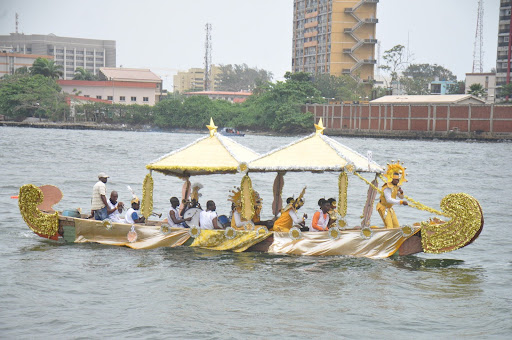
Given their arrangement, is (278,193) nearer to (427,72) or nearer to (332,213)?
(332,213)

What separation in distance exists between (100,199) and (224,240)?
9.91ft

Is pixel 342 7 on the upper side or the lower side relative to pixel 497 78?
upper

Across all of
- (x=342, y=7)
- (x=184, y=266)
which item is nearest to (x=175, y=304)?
(x=184, y=266)

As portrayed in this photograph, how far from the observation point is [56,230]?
16797 mm

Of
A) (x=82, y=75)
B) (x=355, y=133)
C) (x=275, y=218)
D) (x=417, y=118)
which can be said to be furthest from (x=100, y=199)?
(x=82, y=75)

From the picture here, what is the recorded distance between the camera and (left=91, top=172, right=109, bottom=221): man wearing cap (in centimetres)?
1641

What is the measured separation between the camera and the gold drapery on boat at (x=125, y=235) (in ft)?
52.5

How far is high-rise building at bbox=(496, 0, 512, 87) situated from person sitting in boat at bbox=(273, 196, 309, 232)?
82222 mm

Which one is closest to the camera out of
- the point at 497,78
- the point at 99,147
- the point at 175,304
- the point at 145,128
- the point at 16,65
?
the point at 175,304

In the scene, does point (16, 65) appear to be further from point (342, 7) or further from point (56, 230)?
point (56, 230)

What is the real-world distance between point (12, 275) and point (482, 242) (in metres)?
12.8

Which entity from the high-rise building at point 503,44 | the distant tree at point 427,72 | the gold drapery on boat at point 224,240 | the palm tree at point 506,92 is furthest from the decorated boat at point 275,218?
the distant tree at point 427,72

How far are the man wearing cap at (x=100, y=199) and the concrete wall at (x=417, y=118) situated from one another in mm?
65621

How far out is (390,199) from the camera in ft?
48.9
